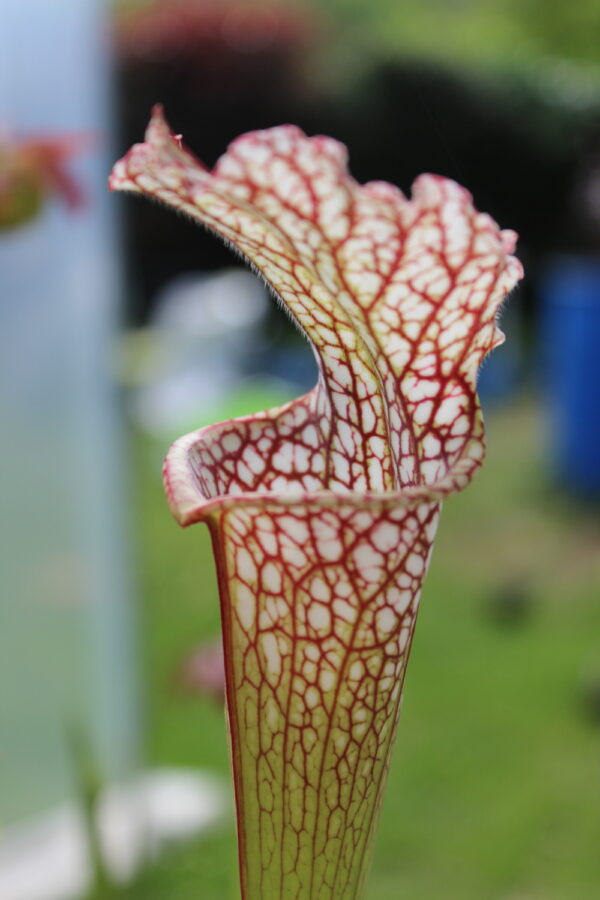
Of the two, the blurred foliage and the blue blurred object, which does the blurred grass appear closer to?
the blue blurred object

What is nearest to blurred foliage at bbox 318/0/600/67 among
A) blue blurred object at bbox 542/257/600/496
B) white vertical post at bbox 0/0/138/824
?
white vertical post at bbox 0/0/138/824

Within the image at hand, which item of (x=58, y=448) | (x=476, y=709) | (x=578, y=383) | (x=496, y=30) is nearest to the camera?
(x=58, y=448)

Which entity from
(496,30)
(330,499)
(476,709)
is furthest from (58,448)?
(330,499)

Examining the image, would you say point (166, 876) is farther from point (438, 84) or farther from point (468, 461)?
point (438, 84)

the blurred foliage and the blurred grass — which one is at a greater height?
the blurred foliage

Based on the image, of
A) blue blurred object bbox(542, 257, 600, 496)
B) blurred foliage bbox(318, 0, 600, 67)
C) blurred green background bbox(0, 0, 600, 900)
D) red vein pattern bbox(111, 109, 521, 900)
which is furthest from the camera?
blue blurred object bbox(542, 257, 600, 496)

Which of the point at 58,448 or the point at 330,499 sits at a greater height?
the point at 58,448

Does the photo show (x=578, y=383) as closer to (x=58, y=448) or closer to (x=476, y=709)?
(x=476, y=709)
